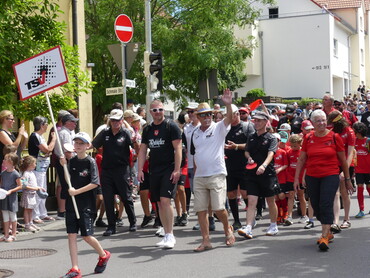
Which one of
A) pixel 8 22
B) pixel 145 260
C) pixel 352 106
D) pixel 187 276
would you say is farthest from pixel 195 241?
pixel 352 106

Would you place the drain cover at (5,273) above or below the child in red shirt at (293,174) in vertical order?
below

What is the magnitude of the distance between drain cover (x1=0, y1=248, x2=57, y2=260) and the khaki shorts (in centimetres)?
218

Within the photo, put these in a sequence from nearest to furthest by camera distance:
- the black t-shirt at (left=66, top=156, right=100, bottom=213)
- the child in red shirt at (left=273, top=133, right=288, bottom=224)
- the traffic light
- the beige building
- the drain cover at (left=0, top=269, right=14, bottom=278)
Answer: the black t-shirt at (left=66, top=156, right=100, bottom=213)
the drain cover at (left=0, top=269, right=14, bottom=278)
the child in red shirt at (left=273, top=133, right=288, bottom=224)
the traffic light
the beige building

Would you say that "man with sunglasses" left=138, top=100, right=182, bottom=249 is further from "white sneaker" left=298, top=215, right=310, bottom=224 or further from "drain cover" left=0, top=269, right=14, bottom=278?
"white sneaker" left=298, top=215, right=310, bottom=224

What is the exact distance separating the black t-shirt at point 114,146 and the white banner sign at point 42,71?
6.57 ft

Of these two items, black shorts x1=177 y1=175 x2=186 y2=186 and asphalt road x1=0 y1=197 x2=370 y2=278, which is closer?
asphalt road x1=0 y1=197 x2=370 y2=278

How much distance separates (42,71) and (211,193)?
2813 millimetres

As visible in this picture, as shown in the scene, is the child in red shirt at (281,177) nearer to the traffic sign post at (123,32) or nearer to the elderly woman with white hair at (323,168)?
the elderly woman with white hair at (323,168)

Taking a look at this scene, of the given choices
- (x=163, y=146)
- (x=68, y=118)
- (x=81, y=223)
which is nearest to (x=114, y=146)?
(x=68, y=118)

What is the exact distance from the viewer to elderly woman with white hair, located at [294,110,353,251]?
337 inches

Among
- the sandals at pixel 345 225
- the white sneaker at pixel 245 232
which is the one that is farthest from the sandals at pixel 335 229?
the white sneaker at pixel 245 232

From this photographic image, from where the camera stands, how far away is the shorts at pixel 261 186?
956 cm

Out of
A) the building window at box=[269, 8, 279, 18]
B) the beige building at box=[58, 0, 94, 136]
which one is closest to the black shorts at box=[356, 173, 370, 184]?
the beige building at box=[58, 0, 94, 136]

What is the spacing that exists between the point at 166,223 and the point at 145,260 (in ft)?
3.01
